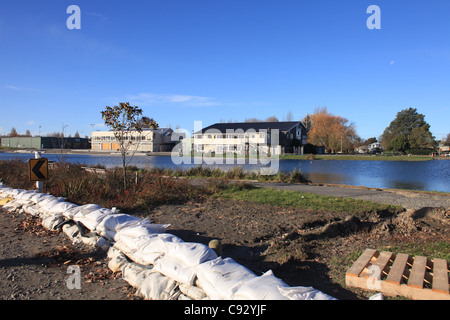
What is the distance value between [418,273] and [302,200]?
6217 millimetres

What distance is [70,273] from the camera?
4.49m

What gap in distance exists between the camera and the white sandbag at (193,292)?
3427 millimetres

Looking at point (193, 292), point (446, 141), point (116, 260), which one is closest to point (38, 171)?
point (116, 260)

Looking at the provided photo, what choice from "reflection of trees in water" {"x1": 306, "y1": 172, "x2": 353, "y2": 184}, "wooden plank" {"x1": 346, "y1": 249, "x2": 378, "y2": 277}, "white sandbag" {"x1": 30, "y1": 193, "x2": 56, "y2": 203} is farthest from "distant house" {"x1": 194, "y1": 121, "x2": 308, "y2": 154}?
"wooden plank" {"x1": 346, "y1": 249, "x2": 378, "y2": 277}

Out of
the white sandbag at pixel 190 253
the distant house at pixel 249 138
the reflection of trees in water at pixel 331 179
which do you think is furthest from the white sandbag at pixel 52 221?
the distant house at pixel 249 138

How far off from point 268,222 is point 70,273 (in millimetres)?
4288

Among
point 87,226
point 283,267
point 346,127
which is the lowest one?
point 283,267

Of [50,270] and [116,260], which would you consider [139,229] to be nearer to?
[116,260]

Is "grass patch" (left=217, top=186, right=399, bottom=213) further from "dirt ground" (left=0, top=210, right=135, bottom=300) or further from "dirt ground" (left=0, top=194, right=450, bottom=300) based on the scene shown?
"dirt ground" (left=0, top=210, right=135, bottom=300)

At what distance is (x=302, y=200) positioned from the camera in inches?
407

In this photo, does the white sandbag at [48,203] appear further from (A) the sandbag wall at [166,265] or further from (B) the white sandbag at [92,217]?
(B) the white sandbag at [92,217]
